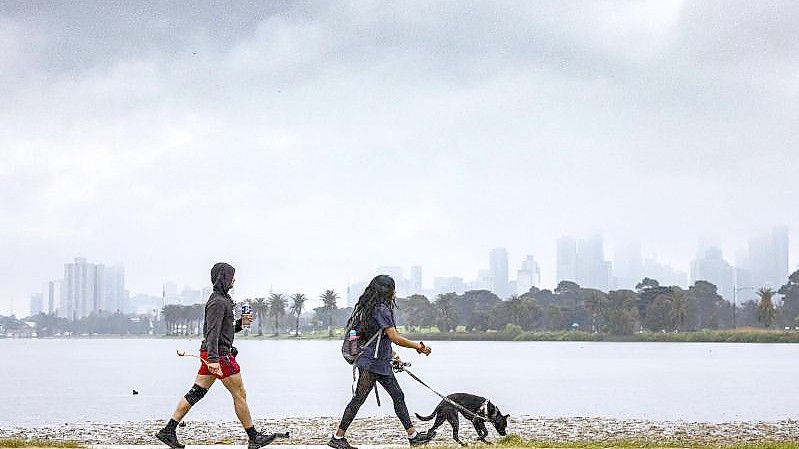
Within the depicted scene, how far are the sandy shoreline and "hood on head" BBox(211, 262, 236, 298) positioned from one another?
8.34 m

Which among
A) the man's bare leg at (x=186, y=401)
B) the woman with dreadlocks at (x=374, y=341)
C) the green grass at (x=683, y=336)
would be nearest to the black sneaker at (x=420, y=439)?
the woman with dreadlocks at (x=374, y=341)

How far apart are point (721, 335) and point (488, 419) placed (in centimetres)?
17193

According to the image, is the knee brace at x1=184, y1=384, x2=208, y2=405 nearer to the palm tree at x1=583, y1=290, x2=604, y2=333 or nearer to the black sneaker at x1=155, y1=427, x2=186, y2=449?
the black sneaker at x1=155, y1=427, x2=186, y2=449

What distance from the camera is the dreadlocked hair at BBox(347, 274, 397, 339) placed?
13367 millimetres

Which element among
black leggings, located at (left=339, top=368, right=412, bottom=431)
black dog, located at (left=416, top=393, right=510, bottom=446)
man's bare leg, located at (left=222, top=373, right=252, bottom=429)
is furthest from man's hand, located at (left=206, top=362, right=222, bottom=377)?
black dog, located at (left=416, top=393, right=510, bottom=446)

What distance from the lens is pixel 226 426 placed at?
26.0 meters

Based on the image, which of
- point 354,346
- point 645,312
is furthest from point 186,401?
point 645,312

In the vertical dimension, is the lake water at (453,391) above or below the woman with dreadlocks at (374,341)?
below

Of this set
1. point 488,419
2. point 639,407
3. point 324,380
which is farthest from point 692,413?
point 324,380

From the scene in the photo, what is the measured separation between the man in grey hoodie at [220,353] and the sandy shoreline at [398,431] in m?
7.68

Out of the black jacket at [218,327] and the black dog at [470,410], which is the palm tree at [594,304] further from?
the black jacket at [218,327]

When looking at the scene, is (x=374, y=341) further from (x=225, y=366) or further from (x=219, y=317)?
(x=219, y=317)

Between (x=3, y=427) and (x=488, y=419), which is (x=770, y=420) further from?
(x=3, y=427)

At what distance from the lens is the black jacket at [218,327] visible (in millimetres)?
12398
